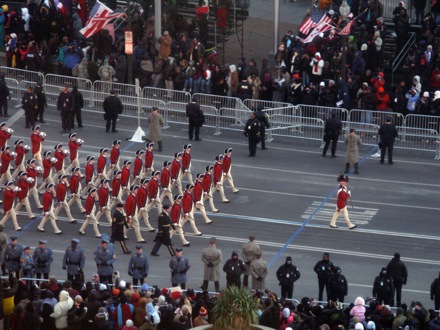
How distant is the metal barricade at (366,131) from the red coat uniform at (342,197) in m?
7.12

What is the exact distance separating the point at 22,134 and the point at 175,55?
714 centimetres

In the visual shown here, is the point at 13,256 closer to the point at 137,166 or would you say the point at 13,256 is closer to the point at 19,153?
the point at 137,166

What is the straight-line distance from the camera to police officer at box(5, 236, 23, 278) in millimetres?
32500

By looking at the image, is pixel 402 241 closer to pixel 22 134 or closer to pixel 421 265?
pixel 421 265

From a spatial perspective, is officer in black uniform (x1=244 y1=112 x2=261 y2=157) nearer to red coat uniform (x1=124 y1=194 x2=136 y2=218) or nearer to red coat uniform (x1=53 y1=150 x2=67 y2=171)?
red coat uniform (x1=53 y1=150 x2=67 y2=171)

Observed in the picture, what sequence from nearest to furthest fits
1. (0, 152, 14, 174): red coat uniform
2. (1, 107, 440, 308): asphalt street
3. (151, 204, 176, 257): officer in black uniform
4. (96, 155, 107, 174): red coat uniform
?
1. (1, 107, 440, 308): asphalt street
2. (151, 204, 176, 257): officer in black uniform
3. (96, 155, 107, 174): red coat uniform
4. (0, 152, 14, 174): red coat uniform

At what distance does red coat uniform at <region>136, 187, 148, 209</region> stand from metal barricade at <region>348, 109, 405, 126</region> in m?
9.89

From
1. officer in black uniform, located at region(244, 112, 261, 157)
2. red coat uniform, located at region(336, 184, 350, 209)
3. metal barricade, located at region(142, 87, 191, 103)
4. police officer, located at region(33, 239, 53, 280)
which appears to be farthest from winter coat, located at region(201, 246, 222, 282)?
metal barricade, located at region(142, 87, 191, 103)

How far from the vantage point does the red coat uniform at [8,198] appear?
35.8 meters

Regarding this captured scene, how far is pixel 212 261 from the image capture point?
32625mm

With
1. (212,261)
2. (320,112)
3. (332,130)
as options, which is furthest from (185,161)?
(320,112)

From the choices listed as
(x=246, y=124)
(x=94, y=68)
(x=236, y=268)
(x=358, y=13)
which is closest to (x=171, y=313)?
(x=236, y=268)

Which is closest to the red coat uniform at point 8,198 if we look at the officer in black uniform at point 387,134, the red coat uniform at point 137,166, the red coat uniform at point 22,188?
the red coat uniform at point 22,188

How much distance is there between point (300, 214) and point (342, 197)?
2073 millimetres
